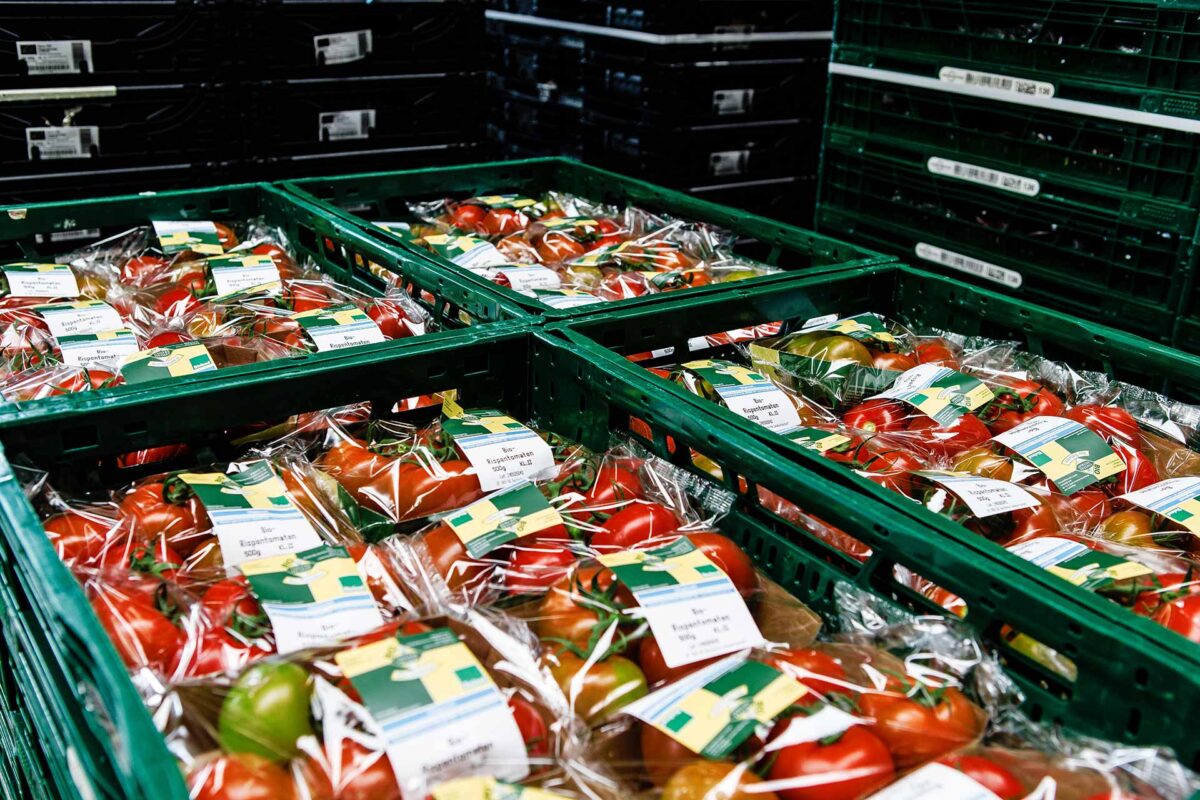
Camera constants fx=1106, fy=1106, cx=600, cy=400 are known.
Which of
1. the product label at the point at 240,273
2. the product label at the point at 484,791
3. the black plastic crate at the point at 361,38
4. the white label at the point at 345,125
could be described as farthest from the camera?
the white label at the point at 345,125

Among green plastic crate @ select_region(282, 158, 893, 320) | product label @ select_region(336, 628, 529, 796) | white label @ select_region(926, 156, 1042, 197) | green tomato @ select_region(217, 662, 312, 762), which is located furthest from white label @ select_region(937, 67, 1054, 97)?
green tomato @ select_region(217, 662, 312, 762)

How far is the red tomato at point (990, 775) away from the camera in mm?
994

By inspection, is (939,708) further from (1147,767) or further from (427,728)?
(427,728)

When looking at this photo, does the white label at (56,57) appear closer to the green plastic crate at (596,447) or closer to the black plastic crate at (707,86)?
the black plastic crate at (707,86)

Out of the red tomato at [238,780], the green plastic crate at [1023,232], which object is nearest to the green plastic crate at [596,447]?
the red tomato at [238,780]

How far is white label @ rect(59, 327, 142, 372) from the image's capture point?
1919 mm

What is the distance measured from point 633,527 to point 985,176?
2.03 meters

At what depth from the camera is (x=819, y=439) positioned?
65.2 inches

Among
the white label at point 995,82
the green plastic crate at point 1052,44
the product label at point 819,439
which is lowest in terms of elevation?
the product label at point 819,439

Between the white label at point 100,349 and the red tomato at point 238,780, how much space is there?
1.09 metres

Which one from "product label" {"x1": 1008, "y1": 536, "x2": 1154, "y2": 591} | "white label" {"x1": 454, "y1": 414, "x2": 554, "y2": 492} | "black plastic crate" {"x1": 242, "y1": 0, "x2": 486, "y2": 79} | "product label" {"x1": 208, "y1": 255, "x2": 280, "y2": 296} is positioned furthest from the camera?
"black plastic crate" {"x1": 242, "y1": 0, "x2": 486, "y2": 79}

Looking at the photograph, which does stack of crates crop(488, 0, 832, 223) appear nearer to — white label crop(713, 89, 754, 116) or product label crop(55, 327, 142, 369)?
white label crop(713, 89, 754, 116)

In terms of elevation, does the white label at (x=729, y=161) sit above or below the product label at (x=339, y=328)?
above

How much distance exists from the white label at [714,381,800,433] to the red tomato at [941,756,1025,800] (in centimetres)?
78
